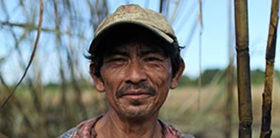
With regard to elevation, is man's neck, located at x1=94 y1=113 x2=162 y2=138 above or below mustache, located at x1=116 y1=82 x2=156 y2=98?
below

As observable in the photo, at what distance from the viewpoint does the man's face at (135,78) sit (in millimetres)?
1142

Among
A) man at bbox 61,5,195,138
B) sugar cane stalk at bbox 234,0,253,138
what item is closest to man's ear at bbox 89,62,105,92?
man at bbox 61,5,195,138

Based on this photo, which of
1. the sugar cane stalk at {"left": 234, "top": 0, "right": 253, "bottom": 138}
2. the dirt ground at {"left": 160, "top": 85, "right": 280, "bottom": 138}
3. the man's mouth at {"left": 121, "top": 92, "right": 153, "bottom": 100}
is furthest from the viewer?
the dirt ground at {"left": 160, "top": 85, "right": 280, "bottom": 138}

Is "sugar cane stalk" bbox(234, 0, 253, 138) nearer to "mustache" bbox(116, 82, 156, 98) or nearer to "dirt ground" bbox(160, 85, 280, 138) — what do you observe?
"mustache" bbox(116, 82, 156, 98)

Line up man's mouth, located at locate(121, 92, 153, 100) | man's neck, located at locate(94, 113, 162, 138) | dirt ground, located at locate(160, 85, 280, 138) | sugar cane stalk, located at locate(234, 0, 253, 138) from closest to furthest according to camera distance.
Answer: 1. sugar cane stalk, located at locate(234, 0, 253, 138)
2. man's mouth, located at locate(121, 92, 153, 100)
3. man's neck, located at locate(94, 113, 162, 138)
4. dirt ground, located at locate(160, 85, 280, 138)

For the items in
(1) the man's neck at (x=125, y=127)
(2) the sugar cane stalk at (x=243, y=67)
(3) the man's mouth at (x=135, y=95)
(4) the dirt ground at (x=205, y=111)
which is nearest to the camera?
(2) the sugar cane stalk at (x=243, y=67)

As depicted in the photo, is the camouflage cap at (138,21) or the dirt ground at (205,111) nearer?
the camouflage cap at (138,21)

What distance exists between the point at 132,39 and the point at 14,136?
2020 mm

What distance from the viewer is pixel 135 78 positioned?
1.13 m

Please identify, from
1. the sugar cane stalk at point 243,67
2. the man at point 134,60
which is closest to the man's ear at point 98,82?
the man at point 134,60

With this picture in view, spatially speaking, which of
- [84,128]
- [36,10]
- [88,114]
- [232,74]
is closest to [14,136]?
[88,114]

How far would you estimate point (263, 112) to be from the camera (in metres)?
1.07

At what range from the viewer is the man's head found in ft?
3.76

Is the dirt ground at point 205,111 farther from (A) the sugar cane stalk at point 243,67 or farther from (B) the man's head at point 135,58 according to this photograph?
(A) the sugar cane stalk at point 243,67
